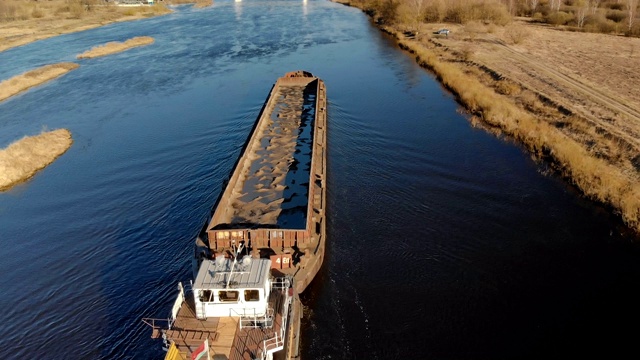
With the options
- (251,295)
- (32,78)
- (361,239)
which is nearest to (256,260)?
(251,295)

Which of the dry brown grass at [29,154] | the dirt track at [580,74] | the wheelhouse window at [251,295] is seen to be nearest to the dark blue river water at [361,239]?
the dry brown grass at [29,154]

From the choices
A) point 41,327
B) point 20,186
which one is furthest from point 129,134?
point 41,327

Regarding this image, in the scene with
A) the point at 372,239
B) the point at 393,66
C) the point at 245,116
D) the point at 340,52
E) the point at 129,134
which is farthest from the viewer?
the point at 340,52

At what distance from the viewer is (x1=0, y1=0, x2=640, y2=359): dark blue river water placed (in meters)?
17.4

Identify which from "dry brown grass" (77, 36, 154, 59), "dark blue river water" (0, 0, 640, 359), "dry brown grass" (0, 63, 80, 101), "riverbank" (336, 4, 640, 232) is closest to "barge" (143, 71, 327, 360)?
"dark blue river water" (0, 0, 640, 359)

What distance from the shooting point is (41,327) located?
18312mm

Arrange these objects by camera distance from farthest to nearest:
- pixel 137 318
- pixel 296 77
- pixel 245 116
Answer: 1. pixel 296 77
2. pixel 245 116
3. pixel 137 318

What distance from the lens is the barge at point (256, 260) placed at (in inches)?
566

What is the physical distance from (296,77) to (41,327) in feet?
111

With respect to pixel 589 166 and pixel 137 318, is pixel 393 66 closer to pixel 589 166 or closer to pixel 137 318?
pixel 589 166

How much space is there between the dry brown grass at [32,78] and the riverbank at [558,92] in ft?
154

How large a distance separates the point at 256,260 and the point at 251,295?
1339mm

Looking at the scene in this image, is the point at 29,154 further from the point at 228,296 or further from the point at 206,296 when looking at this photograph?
the point at 228,296

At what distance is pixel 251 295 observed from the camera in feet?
48.3
